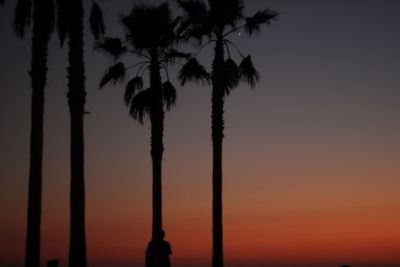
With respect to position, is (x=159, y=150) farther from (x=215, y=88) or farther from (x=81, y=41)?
(x=81, y=41)

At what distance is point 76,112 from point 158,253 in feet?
17.3

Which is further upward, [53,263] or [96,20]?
[96,20]

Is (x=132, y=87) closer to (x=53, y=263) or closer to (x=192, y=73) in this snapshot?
(x=192, y=73)

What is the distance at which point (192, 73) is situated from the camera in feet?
100

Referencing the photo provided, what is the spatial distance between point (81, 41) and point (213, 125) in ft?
22.7

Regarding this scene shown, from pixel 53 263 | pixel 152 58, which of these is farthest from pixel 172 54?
pixel 53 263

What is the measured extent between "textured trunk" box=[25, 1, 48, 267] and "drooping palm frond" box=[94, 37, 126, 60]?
6.67 m

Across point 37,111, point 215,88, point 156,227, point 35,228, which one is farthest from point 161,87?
point 35,228

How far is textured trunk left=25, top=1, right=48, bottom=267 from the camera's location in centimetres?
2398

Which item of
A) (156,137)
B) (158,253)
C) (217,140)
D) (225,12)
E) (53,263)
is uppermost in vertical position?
(225,12)

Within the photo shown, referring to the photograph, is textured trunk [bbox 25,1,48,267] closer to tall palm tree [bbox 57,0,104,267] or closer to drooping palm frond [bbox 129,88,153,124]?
A: tall palm tree [bbox 57,0,104,267]

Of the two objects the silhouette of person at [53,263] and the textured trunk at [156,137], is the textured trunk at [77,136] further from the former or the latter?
the textured trunk at [156,137]

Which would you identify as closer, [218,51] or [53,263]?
→ [53,263]

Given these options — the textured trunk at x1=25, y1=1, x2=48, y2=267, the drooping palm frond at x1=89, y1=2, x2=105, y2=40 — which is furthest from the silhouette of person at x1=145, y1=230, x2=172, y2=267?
the drooping palm frond at x1=89, y1=2, x2=105, y2=40
